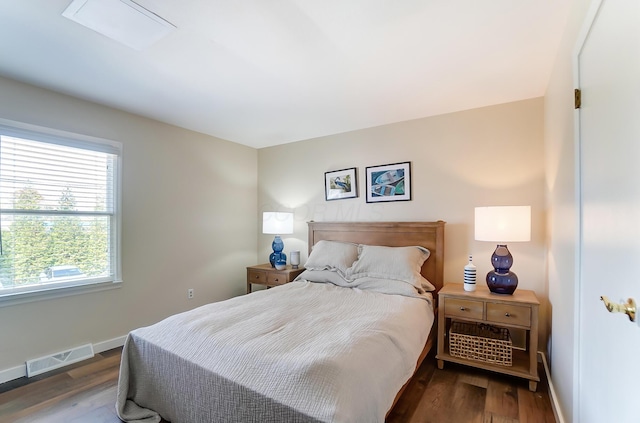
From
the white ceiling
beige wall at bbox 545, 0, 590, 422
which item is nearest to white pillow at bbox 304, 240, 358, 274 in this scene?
the white ceiling

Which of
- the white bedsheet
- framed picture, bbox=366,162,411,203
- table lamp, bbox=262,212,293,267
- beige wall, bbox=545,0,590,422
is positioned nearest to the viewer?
the white bedsheet

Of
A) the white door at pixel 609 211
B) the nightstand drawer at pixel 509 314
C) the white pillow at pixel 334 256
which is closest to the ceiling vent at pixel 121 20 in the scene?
the white door at pixel 609 211

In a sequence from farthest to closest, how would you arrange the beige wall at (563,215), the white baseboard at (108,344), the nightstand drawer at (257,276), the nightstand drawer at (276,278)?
1. the nightstand drawer at (257,276)
2. the nightstand drawer at (276,278)
3. the white baseboard at (108,344)
4. the beige wall at (563,215)

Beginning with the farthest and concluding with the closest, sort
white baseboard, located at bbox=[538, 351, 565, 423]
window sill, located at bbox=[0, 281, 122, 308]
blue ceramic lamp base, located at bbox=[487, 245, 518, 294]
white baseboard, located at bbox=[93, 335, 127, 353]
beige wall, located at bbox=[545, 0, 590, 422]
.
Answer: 1. white baseboard, located at bbox=[93, 335, 127, 353]
2. blue ceramic lamp base, located at bbox=[487, 245, 518, 294]
3. window sill, located at bbox=[0, 281, 122, 308]
4. white baseboard, located at bbox=[538, 351, 565, 423]
5. beige wall, located at bbox=[545, 0, 590, 422]

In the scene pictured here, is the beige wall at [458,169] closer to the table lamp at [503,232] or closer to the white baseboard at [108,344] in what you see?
the table lamp at [503,232]

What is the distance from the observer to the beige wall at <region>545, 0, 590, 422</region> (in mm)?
1512

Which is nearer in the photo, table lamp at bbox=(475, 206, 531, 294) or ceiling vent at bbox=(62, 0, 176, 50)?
ceiling vent at bbox=(62, 0, 176, 50)

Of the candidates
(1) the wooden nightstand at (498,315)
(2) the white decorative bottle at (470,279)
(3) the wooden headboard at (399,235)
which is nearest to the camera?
(1) the wooden nightstand at (498,315)

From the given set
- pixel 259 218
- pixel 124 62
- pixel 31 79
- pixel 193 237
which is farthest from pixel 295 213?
pixel 31 79

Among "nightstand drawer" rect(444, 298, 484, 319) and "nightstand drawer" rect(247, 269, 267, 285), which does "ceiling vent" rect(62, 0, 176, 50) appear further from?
"nightstand drawer" rect(444, 298, 484, 319)

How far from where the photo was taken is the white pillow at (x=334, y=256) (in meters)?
3.03

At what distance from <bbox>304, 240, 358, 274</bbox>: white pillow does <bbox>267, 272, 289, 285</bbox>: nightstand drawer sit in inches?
17.3

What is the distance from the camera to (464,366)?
2.55 metres

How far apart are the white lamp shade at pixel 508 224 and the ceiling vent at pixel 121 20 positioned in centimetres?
257
